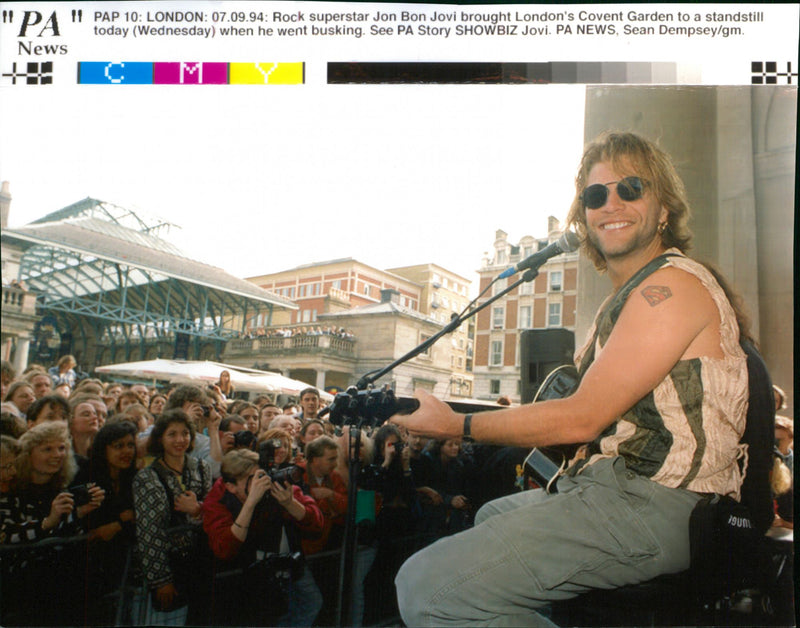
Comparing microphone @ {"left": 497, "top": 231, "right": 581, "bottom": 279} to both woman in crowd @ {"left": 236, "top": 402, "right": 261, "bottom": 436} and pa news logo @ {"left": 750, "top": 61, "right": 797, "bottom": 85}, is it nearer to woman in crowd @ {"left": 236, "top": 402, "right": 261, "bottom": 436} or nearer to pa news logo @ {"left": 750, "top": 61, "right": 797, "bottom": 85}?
pa news logo @ {"left": 750, "top": 61, "right": 797, "bottom": 85}

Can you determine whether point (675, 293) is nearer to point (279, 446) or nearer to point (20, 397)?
point (279, 446)

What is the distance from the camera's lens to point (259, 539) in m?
2.45

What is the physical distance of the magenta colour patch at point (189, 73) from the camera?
2.56 m

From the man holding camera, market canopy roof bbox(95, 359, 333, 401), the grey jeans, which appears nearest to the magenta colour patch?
market canopy roof bbox(95, 359, 333, 401)

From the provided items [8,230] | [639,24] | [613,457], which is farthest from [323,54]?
[613,457]

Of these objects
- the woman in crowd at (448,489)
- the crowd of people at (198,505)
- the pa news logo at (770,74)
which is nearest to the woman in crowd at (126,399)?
the crowd of people at (198,505)

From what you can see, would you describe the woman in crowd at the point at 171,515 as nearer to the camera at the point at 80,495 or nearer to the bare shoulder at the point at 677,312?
the camera at the point at 80,495

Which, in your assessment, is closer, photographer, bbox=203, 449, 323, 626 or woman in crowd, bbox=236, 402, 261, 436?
photographer, bbox=203, 449, 323, 626

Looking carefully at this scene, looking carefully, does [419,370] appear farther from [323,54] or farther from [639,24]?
[639,24]

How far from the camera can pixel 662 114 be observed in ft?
7.95

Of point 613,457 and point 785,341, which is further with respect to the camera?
point 785,341

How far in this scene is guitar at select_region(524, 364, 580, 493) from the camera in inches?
77.9

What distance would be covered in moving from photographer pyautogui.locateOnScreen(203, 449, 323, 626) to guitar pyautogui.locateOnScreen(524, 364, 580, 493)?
35.6 inches

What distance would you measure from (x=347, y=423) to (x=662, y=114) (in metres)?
1.76
